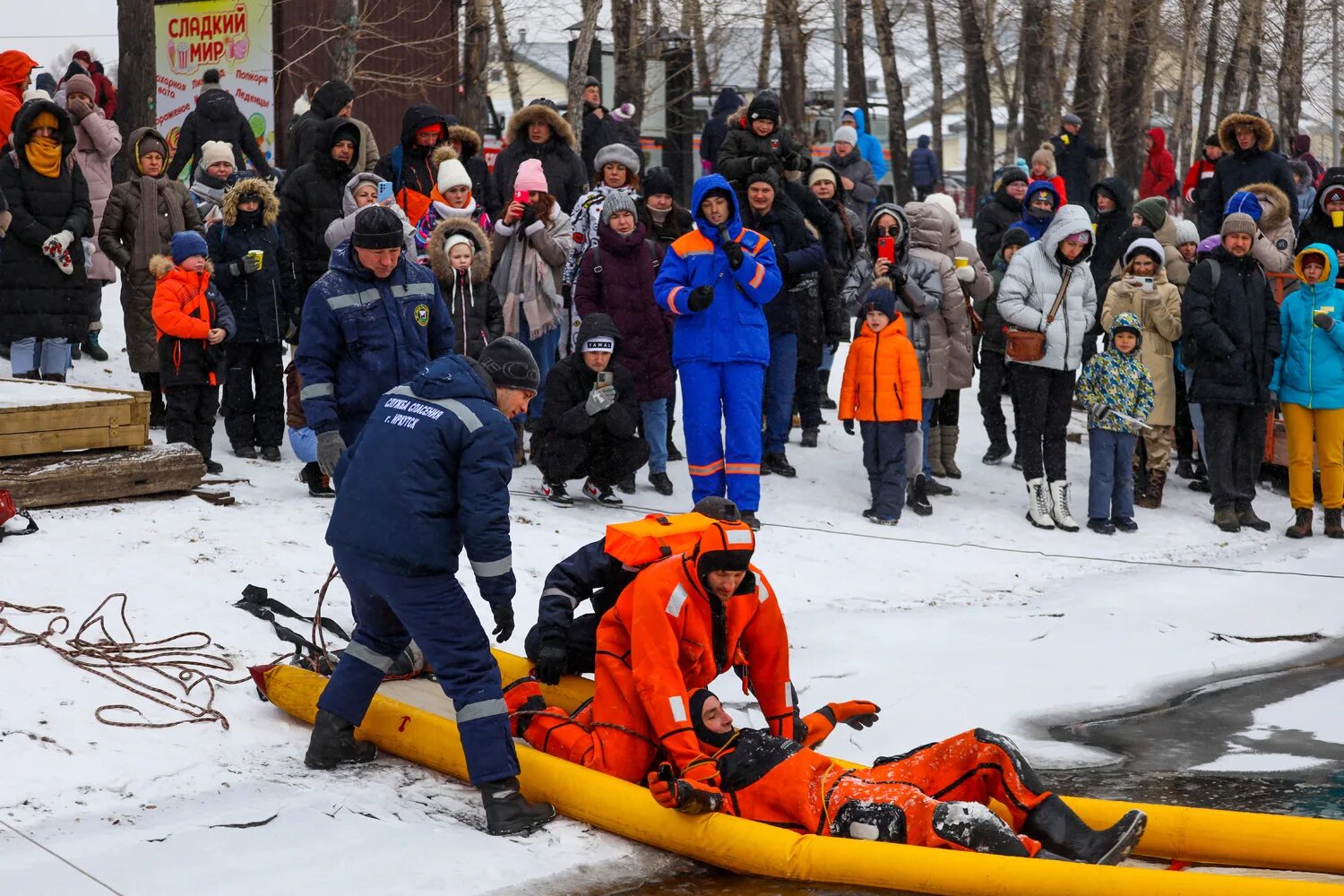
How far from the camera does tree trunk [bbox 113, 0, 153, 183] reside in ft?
48.1

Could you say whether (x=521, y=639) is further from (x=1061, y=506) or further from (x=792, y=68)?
(x=792, y=68)

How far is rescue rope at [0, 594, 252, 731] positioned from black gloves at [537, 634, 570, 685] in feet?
4.11

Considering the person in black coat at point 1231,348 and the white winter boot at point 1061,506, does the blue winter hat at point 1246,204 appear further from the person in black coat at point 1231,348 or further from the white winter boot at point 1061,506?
the white winter boot at point 1061,506

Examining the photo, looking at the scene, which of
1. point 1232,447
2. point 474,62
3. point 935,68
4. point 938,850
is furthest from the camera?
point 935,68

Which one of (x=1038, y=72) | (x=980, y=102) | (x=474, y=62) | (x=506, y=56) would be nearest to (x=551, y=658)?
(x=474, y=62)

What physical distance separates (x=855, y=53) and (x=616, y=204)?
1853 cm

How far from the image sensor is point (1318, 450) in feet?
36.3

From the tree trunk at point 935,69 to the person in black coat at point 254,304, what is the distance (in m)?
20.3

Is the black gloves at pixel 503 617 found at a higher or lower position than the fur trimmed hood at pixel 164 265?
lower

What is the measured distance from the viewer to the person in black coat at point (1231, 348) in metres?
10.9

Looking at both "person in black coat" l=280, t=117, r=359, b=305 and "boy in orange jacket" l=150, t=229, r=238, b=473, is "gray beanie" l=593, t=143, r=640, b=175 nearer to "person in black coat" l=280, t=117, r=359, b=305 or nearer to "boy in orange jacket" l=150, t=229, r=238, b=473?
"person in black coat" l=280, t=117, r=359, b=305

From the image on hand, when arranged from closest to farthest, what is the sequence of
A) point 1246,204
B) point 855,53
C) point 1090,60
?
1. point 1246,204
2. point 1090,60
3. point 855,53

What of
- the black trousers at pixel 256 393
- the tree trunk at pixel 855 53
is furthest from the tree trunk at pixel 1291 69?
the black trousers at pixel 256 393

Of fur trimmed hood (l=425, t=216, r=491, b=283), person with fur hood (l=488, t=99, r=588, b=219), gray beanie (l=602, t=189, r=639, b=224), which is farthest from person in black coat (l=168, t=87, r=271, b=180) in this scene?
gray beanie (l=602, t=189, r=639, b=224)
